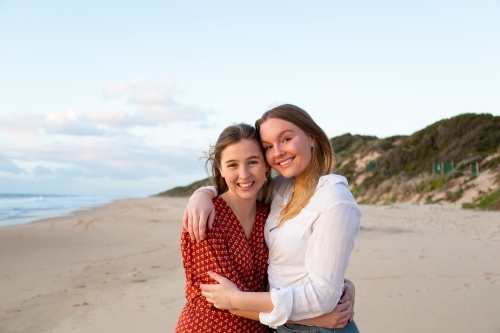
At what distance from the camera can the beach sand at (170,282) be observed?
425 cm

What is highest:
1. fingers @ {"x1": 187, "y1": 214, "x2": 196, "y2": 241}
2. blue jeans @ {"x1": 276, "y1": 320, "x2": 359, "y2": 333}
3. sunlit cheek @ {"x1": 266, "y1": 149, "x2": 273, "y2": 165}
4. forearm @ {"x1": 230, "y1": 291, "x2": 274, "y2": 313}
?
sunlit cheek @ {"x1": 266, "y1": 149, "x2": 273, "y2": 165}

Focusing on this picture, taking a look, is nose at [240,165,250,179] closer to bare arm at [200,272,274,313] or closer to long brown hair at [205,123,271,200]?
long brown hair at [205,123,271,200]

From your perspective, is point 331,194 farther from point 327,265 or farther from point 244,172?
point 244,172

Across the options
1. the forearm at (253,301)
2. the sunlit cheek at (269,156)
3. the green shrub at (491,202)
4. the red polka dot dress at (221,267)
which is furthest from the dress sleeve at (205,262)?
the green shrub at (491,202)

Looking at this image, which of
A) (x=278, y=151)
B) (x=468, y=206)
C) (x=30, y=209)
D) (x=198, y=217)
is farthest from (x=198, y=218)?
(x=30, y=209)

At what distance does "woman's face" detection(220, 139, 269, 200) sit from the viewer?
7.88ft

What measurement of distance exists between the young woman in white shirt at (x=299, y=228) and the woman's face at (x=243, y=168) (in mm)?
94

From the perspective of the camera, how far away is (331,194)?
7.00ft

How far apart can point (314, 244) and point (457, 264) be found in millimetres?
4741

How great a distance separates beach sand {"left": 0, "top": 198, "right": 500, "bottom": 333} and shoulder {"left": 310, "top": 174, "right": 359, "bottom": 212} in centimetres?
213

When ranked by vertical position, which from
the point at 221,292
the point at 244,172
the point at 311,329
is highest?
the point at 244,172

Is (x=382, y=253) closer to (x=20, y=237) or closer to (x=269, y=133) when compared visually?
(x=269, y=133)

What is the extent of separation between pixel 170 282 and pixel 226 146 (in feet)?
13.4

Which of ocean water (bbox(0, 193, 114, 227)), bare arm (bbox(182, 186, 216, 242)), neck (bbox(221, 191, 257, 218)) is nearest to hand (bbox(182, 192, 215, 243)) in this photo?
bare arm (bbox(182, 186, 216, 242))
